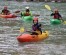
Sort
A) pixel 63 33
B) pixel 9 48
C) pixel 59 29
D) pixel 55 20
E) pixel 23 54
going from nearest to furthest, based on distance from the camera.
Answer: pixel 23 54
pixel 9 48
pixel 63 33
pixel 59 29
pixel 55 20

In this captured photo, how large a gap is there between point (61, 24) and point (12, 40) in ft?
23.3

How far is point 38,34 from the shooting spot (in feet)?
55.9

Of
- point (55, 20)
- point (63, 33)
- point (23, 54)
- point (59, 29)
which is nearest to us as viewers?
point (23, 54)

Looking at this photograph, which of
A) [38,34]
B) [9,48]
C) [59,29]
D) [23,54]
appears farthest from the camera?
[59,29]

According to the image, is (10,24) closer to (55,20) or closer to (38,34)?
(55,20)

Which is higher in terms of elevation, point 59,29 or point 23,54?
point 23,54

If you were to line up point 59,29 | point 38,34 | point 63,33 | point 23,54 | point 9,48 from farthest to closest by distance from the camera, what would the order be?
point 59,29 → point 63,33 → point 38,34 → point 9,48 → point 23,54

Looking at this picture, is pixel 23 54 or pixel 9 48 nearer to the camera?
pixel 23 54

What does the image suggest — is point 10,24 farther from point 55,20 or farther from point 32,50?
point 32,50

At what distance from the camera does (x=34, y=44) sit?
16.2m

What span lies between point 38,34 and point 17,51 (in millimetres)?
2500

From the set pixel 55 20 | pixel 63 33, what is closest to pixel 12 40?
pixel 63 33

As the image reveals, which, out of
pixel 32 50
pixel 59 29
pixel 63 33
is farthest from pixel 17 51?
pixel 59 29

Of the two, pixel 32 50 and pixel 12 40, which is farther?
pixel 12 40
